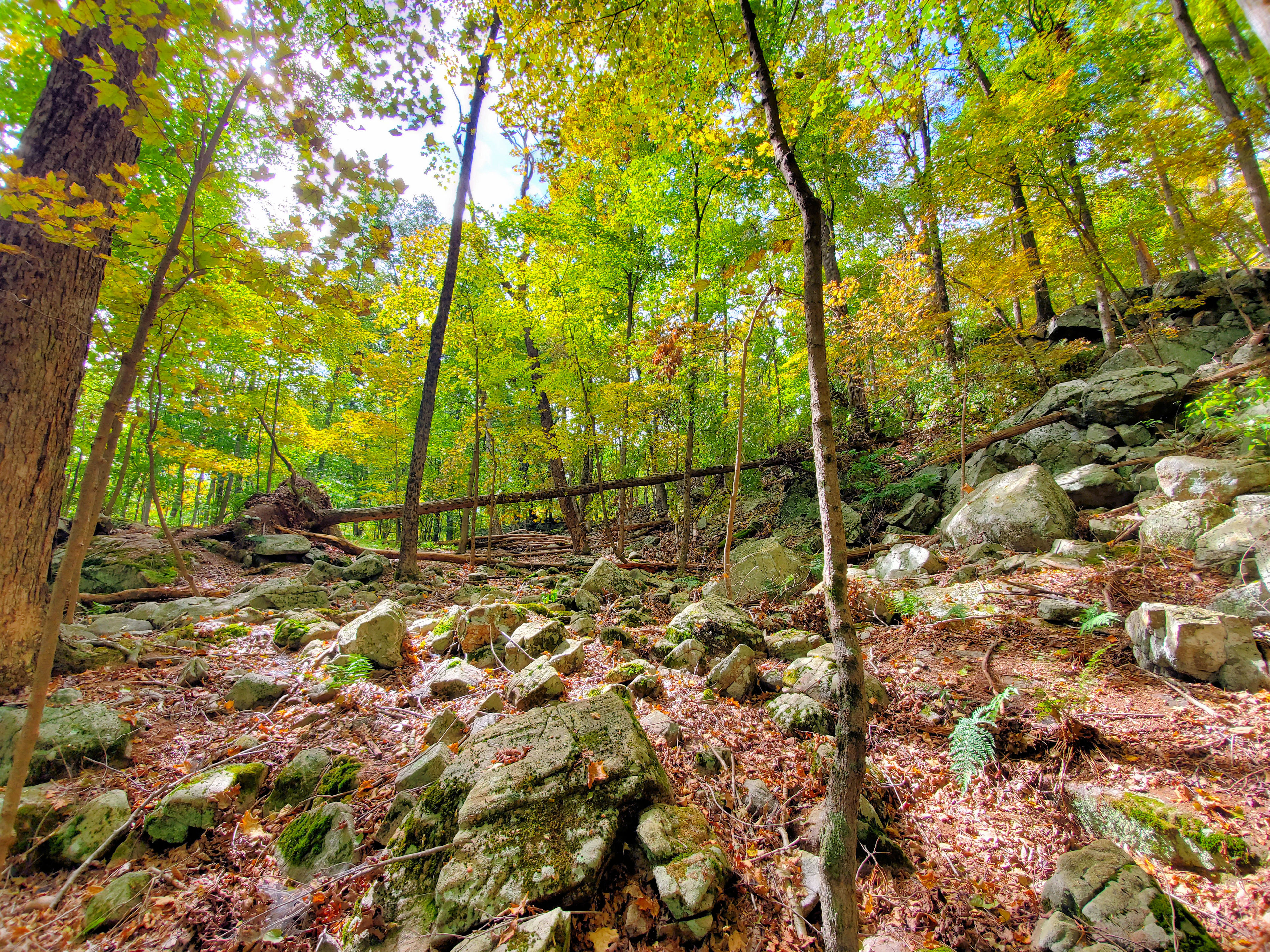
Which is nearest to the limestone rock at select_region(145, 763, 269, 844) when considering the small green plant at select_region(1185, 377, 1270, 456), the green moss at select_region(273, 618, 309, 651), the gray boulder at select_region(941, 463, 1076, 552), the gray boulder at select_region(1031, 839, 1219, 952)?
the green moss at select_region(273, 618, 309, 651)

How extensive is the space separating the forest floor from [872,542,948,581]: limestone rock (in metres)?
1.66

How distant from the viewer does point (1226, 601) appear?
3188 mm

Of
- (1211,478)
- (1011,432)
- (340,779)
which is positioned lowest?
(340,779)

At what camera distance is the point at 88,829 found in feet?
6.58

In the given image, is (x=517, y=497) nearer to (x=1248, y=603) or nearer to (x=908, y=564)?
(x=908, y=564)

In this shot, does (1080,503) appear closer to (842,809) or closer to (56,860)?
(842,809)

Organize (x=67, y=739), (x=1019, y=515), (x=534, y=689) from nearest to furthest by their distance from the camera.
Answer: (x=67, y=739), (x=534, y=689), (x=1019, y=515)

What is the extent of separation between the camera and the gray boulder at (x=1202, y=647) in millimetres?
2725

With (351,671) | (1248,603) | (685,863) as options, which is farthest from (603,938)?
(1248,603)

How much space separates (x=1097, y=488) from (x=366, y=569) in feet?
36.8

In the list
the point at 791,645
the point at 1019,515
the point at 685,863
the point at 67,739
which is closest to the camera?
the point at 685,863

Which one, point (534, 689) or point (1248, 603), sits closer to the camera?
point (1248, 603)

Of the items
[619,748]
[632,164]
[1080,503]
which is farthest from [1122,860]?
[632,164]

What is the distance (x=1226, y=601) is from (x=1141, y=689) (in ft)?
3.58
